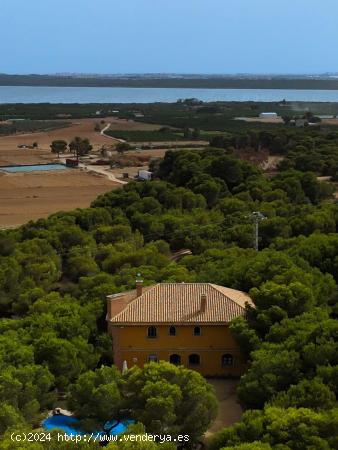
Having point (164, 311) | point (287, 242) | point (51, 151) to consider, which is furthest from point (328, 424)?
point (51, 151)

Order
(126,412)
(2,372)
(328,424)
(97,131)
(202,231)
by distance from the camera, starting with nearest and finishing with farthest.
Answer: (328,424), (126,412), (2,372), (202,231), (97,131)

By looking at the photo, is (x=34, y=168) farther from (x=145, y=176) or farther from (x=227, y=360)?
(x=227, y=360)

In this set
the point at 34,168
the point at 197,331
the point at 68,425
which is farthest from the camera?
the point at 34,168

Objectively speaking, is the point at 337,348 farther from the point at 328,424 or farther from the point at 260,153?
the point at 260,153

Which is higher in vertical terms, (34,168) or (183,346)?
(183,346)

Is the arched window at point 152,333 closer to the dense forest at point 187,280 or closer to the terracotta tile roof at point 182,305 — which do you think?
the terracotta tile roof at point 182,305

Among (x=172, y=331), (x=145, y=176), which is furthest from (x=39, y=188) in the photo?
(x=172, y=331)
